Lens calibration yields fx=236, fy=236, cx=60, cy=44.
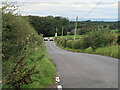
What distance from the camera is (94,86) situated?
836 centimetres

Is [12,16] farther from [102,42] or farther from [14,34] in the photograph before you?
[102,42]

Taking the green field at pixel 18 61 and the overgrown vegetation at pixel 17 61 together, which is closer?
the green field at pixel 18 61

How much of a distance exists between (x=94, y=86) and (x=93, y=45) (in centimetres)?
2543

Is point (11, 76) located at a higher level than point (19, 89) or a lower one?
higher

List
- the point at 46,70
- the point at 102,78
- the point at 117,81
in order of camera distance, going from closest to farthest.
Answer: the point at 117,81 < the point at 102,78 < the point at 46,70

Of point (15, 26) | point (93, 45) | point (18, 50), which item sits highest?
point (15, 26)

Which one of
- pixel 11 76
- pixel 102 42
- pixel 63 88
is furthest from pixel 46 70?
pixel 102 42

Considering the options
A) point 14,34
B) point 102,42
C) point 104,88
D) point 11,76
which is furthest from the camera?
point 102,42

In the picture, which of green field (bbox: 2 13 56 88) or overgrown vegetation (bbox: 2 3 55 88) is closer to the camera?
green field (bbox: 2 13 56 88)

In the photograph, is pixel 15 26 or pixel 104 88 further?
pixel 15 26

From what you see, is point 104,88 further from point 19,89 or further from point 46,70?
point 46,70

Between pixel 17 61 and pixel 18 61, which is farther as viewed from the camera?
pixel 17 61

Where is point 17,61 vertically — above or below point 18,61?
below

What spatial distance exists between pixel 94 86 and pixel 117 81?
4.16 ft
